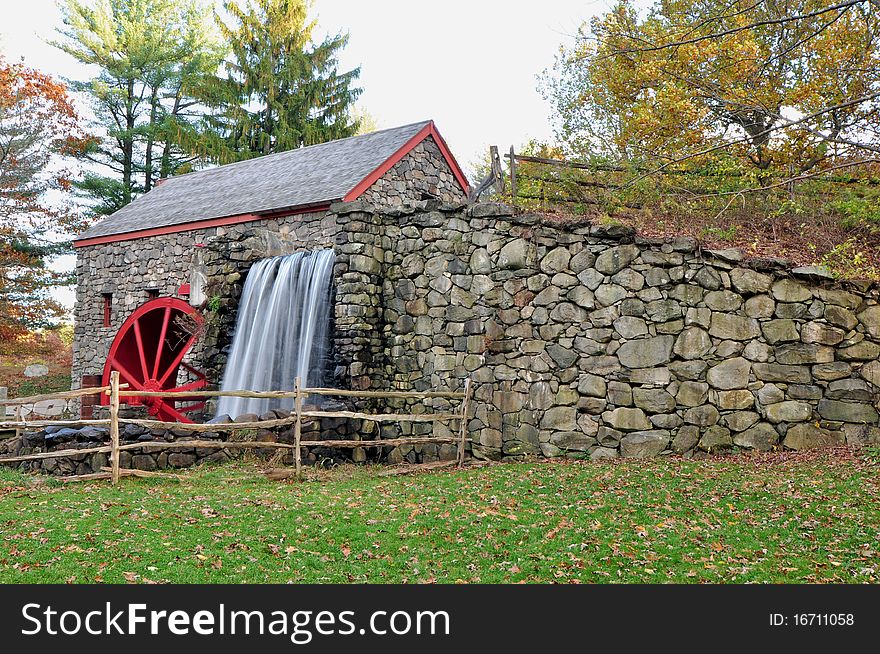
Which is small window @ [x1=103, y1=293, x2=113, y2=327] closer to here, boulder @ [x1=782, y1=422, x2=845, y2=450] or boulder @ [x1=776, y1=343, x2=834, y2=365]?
boulder @ [x1=776, y1=343, x2=834, y2=365]

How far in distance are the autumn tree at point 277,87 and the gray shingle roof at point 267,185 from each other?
13.4 feet

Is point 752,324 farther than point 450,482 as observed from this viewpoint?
Yes

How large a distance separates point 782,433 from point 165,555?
6948 millimetres

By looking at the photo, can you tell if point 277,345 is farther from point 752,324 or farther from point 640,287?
point 752,324

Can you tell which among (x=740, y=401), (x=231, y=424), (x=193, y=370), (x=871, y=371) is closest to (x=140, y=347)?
(x=193, y=370)

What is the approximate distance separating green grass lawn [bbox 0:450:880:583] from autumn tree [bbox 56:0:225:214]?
19674 mm

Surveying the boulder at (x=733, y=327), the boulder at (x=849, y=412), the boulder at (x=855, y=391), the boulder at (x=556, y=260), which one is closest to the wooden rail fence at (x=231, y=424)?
the boulder at (x=556, y=260)

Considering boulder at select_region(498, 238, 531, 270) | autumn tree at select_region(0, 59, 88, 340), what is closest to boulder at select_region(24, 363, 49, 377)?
autumn tree at select_region(0, 59, 88, 340)

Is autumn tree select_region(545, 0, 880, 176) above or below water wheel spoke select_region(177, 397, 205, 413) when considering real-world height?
above

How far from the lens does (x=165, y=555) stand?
5.35 metres

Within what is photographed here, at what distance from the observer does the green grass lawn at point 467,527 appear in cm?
512

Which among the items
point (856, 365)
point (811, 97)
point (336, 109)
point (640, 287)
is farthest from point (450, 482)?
point (336, 109)

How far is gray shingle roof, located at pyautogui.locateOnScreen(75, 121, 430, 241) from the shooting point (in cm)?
1569

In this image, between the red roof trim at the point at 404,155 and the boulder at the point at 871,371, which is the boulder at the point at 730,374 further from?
the red roof trim at the point at 404,155
